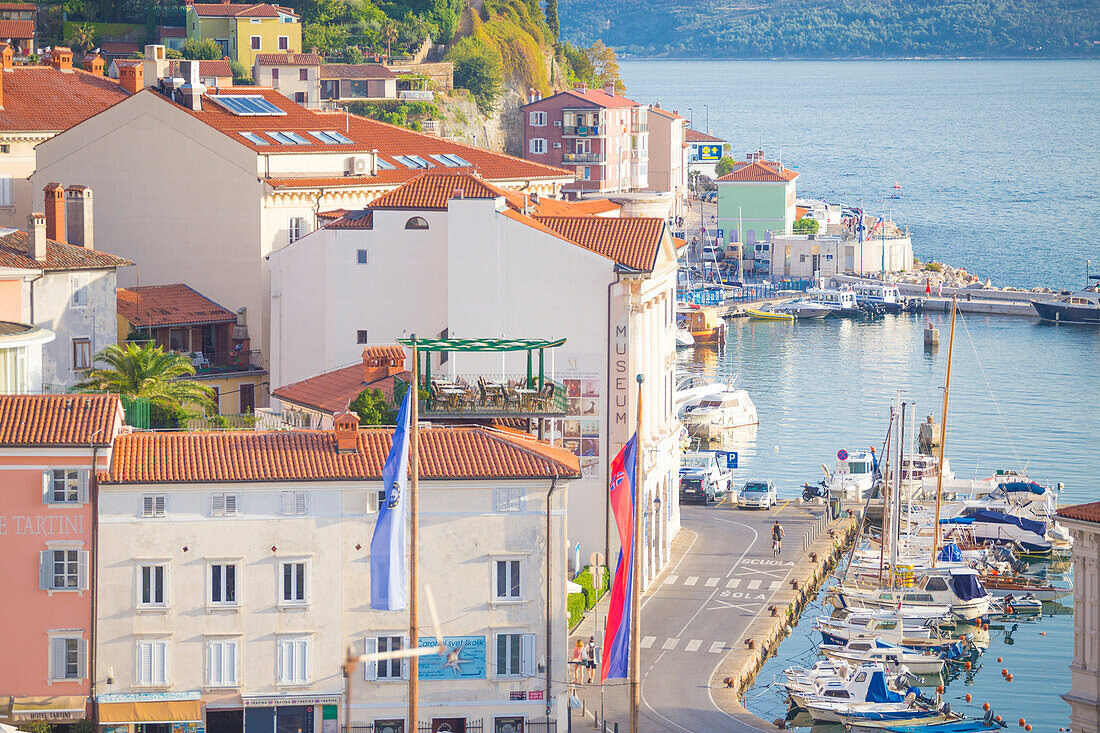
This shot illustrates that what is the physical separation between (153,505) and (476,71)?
373 feet

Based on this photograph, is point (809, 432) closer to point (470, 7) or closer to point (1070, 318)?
point (1070, 318)

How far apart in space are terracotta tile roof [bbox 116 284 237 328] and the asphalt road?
17879 mm

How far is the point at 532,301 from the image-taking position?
59.1 meters

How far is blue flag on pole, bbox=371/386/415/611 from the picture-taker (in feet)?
126

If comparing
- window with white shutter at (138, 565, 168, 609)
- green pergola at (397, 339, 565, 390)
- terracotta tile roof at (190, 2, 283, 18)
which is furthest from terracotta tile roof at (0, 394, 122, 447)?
terracotta tile roof at (190, 2, 283, 18)

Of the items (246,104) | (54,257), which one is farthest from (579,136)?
(54,257)

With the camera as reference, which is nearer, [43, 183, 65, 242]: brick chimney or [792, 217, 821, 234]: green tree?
[43, 183, 65, 242]: brick chimney

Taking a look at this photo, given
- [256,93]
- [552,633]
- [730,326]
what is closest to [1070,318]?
[730,326]

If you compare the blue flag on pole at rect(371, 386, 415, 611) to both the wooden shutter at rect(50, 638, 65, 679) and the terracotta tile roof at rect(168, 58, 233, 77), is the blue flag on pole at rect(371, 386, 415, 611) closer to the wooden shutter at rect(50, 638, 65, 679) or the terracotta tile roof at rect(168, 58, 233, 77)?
the wooden shutter at rect(50, 638, 65, 679)

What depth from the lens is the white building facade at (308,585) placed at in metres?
43.8

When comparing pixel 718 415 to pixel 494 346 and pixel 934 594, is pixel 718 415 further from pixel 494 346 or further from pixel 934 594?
pixel 494 346

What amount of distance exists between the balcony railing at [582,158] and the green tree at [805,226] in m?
23.0

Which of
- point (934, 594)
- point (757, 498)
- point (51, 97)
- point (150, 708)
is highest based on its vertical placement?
point (51, 97)

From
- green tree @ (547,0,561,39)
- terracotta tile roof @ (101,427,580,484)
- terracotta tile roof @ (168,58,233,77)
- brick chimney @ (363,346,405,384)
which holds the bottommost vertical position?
terracotta tile roof @ (101,427,580,484)
